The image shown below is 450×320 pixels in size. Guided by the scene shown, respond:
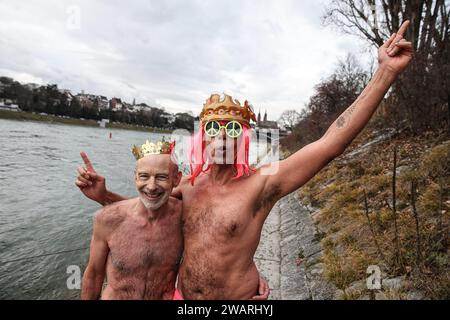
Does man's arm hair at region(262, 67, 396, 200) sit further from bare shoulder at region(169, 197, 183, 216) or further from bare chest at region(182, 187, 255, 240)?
bare shoulder at region(169, 197, 183, 216)

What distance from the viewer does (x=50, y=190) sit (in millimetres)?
15883

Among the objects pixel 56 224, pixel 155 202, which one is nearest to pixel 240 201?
pixel 155 202

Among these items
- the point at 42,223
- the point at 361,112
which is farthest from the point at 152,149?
the point at 42,223

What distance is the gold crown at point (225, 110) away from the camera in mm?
2555

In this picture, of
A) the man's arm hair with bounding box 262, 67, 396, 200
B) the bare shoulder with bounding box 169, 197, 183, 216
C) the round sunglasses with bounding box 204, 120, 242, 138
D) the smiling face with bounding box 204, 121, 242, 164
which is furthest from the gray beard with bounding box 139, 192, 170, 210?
the man's arm hair with bounding box 262, 67, 396, 200

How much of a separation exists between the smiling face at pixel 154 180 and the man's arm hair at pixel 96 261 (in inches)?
15.8

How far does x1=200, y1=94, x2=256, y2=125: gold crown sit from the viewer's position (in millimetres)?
2555

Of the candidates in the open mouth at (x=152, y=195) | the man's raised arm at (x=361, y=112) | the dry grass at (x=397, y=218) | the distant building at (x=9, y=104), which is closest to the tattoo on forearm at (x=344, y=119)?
the man's raised arm at (x=361, y=112)

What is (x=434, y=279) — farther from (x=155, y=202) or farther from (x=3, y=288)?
(x=3, y=288)

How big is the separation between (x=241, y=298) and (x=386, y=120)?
40.1 ft

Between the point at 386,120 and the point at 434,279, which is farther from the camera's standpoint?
the point at 386,120

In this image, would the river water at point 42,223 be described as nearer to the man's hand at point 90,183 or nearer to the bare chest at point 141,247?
the bare chest at point 141,247

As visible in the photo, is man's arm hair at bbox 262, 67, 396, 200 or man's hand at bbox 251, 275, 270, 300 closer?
man's arm hair at bbox 262, 67, 396, 200

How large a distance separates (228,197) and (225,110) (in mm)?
714
